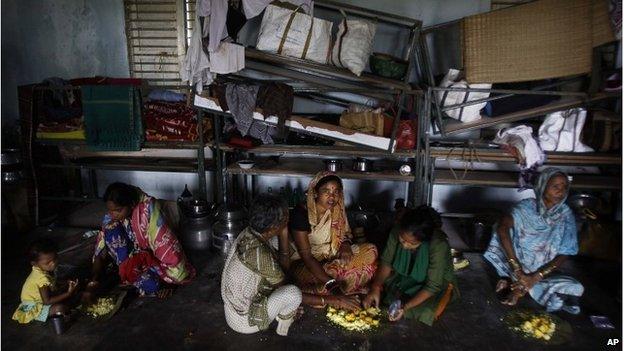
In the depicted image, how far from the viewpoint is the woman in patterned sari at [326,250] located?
3.34 m

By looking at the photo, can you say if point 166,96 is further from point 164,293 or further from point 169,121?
point 164,293

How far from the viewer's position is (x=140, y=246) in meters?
3.45

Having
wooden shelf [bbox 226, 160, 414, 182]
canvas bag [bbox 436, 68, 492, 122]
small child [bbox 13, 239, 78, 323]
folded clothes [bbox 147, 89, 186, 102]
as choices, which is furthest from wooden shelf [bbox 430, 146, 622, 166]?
small child [bbox 13, 239, 78, 323]

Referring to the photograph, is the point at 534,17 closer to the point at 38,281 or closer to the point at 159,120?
the point at 159,120

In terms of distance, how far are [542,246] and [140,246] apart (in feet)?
11.0

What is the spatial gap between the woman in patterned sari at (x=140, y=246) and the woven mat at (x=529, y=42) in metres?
3.13

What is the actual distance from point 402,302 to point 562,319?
4.06 feet

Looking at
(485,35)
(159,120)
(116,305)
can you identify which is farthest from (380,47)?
(116,305)

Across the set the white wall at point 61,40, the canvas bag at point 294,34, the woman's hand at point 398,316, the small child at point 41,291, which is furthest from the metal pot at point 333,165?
the white wall at point 61,40

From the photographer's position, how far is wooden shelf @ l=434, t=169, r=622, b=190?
14.2 ft

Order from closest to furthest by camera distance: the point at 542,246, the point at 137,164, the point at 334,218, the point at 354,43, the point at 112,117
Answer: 1. the point at 542,246
2. the point at 334,218
3. the point at 354,43
4. the point at 112,117
5. the point at 137,164

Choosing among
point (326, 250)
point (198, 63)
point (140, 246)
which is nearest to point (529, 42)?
point (326, 250)

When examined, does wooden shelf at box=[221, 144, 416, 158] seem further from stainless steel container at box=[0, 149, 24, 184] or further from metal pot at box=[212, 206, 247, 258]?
stainless steel container at box=[0, 149, 24, 184]

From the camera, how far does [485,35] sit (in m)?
3.88
